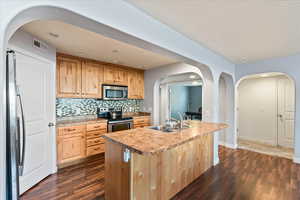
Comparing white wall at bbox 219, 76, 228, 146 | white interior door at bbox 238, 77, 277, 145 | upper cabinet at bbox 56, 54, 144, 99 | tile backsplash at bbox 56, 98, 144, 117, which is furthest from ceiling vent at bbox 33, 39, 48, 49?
white interior door at bbox 238, 77, 277, 145

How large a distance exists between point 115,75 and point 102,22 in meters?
2.87

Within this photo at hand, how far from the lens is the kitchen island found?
5.03 ft

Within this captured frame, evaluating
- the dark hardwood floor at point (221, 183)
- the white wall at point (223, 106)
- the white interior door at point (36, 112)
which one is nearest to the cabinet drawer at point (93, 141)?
the dark hardwood floor at point (221, 183)

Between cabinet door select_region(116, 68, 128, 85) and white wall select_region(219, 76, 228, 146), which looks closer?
cabinet door select_region(116, 68, 128, 85)

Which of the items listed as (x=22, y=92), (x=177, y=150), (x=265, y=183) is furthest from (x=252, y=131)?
(x=22, y=92)

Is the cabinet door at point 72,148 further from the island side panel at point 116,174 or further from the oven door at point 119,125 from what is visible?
the island side panel at point 116,174

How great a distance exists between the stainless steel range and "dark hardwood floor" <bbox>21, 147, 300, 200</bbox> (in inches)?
34.2

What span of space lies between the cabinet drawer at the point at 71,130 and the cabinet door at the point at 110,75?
53.9 inches

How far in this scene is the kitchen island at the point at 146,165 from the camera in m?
1.53

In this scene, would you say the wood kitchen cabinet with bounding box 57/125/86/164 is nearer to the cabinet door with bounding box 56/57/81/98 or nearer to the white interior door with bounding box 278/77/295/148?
the cabinet door with bounding box 56/57/81/98

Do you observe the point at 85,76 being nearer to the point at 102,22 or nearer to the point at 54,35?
the point at 54,35

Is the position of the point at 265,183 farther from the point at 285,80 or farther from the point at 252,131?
the point at 285,80

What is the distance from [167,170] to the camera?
79.3 inches

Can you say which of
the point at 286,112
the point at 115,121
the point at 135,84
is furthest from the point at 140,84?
the point at 286,112
